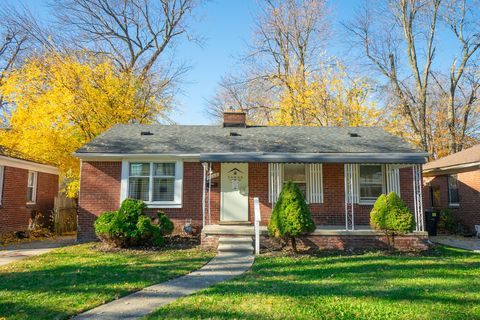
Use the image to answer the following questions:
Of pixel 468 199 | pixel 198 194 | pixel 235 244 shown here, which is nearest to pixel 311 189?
pixel 235 244

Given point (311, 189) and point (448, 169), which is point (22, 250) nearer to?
point (311, 189)

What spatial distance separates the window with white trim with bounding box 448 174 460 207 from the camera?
1548 cm

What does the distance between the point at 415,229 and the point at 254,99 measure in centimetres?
1793

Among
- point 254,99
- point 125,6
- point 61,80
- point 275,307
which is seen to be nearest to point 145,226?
point 275,307

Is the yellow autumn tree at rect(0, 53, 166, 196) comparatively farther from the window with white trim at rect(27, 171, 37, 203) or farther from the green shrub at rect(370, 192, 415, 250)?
the green shrub at rect(370, 192, 415, 250)

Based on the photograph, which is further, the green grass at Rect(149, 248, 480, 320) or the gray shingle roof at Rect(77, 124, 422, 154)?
the gray shingle roof at Rect(77, 124, 422, 154)

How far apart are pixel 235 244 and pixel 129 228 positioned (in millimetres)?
2982

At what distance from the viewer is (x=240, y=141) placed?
13.3m

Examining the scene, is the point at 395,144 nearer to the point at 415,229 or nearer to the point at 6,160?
the point at 415,229

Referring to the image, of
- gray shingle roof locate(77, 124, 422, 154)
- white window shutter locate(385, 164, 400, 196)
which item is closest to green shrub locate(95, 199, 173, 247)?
gray shingle roof locate(77, 124, 422, 154)

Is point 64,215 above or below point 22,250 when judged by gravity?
above

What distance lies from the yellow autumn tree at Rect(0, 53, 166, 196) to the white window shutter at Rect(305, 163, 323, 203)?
9656 millimetres

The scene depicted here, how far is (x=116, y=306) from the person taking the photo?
16.1ft

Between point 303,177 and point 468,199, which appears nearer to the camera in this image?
point 303,177
